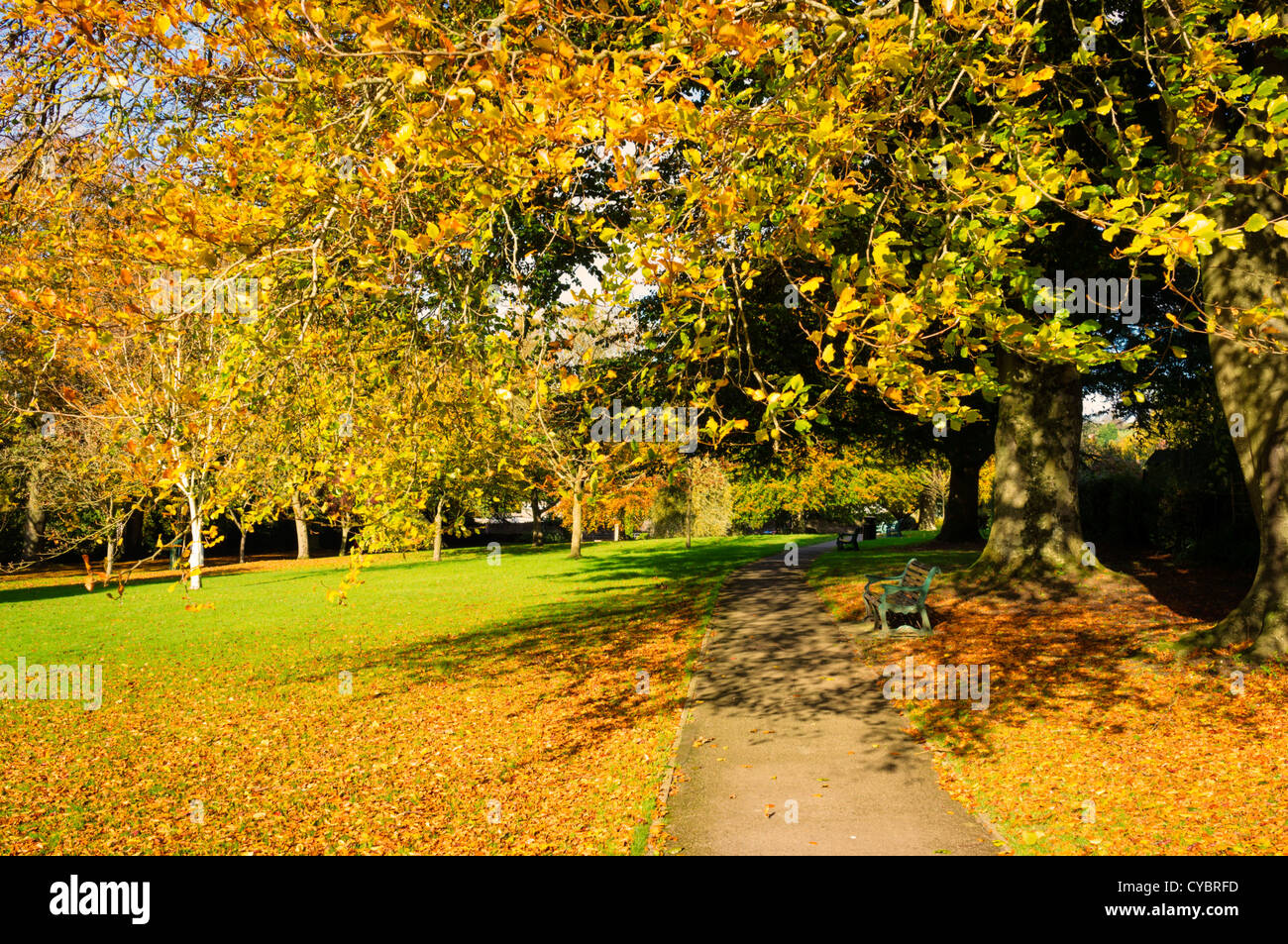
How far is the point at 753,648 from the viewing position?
1078 centimetres

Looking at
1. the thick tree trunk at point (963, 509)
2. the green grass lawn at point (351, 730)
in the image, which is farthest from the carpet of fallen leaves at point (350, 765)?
the thick tree trunk at point (963, 509)

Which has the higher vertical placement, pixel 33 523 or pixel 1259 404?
pixel 1259 404

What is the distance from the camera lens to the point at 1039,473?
13.1 metres

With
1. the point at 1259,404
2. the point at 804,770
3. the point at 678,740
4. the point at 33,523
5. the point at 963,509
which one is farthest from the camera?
the point at 33,523

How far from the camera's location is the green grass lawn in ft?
18.6

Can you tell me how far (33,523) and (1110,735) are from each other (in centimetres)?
3888

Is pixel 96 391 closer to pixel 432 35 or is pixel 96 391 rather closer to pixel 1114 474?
pixel 432 35

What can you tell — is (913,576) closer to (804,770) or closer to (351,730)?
(804,770)

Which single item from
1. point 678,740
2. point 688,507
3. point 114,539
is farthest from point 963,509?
point 114,539

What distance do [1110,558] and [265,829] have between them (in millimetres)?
20673

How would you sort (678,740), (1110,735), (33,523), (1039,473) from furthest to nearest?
(33,523) < (1039,473) < (678,740) < (1110,735)

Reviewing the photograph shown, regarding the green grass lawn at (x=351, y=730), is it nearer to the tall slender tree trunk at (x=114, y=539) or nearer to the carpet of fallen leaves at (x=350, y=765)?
the carpet of fallen leaves at (x=350, y=765)

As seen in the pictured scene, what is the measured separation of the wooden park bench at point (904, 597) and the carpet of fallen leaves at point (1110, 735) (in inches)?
14.0

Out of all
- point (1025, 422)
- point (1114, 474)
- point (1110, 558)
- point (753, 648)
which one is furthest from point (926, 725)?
point (1114, 474)
